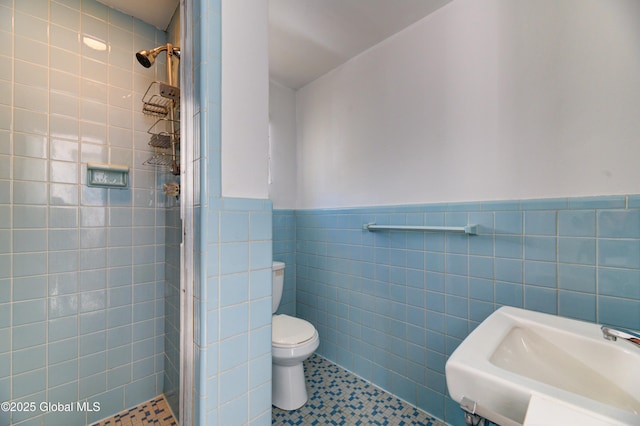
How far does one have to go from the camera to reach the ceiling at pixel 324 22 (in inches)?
57.7

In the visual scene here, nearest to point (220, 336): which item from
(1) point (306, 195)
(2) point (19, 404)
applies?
(2) point (19, 404)

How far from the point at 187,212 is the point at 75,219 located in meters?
0.90

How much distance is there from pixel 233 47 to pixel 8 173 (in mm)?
1283

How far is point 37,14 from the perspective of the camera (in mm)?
1308

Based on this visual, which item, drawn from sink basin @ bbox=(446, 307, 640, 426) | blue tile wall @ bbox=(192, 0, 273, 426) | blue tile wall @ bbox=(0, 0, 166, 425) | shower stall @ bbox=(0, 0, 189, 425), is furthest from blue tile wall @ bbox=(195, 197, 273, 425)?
blue tile wall @ bbox=(0, 0, 166, 425)

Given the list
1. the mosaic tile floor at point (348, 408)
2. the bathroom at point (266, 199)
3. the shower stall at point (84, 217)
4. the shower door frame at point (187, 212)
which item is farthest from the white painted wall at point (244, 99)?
the mosaic tile floor at point (348, 408)

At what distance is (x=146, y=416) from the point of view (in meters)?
1.48

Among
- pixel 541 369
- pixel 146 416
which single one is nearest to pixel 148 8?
pixel 146 416

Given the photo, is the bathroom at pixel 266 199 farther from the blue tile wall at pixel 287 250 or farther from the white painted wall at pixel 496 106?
the blue tile wall at pixel 287 250

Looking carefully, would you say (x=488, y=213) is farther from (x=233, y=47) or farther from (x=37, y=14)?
(x=37, y=14)

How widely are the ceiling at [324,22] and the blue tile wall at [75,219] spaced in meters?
0.22

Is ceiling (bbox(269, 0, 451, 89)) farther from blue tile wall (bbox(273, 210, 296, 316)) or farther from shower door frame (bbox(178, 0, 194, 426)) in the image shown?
blue tile wall (bbox(273, 210, 296, 316))

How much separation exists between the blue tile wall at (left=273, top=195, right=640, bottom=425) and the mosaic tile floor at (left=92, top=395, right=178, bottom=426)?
3.69 ft

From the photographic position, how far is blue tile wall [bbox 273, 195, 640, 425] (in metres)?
1.03
